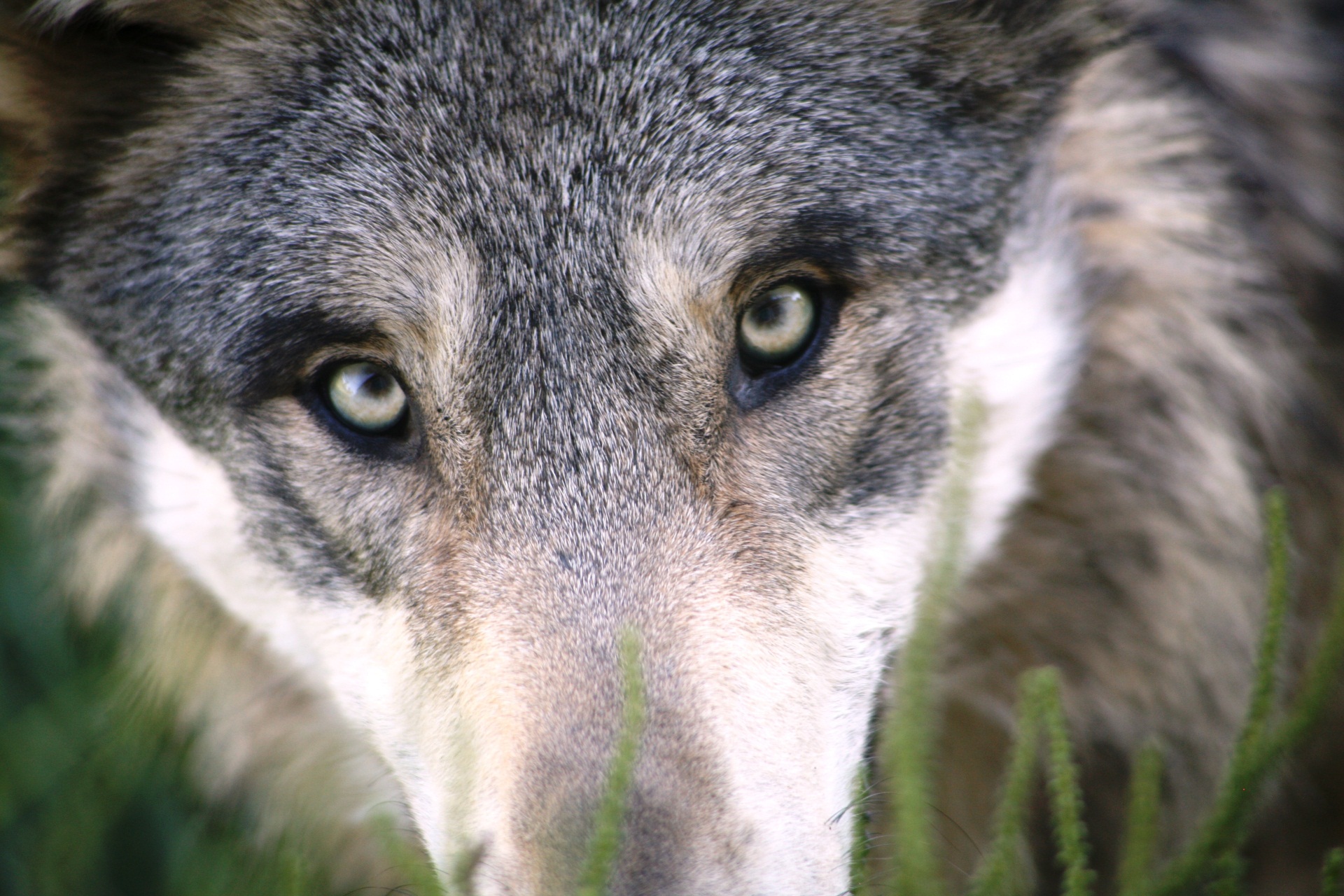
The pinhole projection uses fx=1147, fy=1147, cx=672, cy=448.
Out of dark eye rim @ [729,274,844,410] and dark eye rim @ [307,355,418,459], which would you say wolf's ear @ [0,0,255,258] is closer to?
dark eye rim @ [307,355,418,459]

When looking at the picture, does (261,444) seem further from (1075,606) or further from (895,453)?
(1075,606)

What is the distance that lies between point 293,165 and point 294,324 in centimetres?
25

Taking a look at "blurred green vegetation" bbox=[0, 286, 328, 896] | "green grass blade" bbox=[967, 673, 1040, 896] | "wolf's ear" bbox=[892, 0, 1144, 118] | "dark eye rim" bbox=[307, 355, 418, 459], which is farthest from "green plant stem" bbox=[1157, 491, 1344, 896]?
"blurred green vegetation" bbox=[0, 286, 328, 896]

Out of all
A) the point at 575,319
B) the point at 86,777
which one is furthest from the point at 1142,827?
the point at 86,777

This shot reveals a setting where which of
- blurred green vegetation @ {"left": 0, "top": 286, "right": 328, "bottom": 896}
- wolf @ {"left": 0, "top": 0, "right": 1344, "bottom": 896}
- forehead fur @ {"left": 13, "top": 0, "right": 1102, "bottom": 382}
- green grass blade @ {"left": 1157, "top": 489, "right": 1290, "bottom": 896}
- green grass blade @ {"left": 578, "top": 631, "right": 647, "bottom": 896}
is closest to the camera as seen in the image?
green grass blade @ {"left": 578, "top": 631, "right": 647, "bottom": 896}

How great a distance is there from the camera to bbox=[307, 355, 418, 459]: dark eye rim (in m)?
1.91

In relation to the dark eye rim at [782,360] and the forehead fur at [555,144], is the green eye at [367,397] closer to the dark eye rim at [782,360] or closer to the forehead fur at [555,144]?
the forehead fur at [555,144]

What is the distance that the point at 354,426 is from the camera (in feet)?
6.36

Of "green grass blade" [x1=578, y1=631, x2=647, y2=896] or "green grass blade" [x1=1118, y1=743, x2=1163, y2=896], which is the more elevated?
"green grass blade" [x1=578, y1=631, x2=647, y2=896]

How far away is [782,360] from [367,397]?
2.26ft

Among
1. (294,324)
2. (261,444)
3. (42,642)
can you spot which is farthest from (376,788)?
(42,642)

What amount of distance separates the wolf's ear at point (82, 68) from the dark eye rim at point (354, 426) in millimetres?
587

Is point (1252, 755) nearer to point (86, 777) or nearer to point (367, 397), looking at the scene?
point (367, 397)

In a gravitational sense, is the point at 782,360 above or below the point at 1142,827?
above
